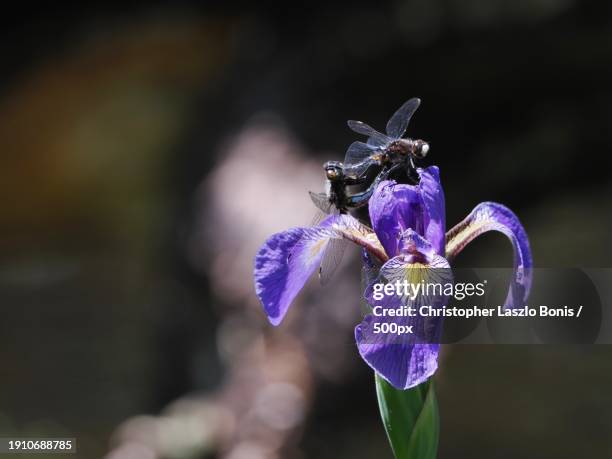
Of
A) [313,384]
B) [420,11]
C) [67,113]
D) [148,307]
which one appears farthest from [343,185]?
[67,113]

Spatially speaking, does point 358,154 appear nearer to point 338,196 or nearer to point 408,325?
point 338,196

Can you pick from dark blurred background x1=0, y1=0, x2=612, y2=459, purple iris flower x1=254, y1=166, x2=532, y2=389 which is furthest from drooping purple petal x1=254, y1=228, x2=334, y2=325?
dark blurred background x1=0, y1=0, x2=612, y2=459

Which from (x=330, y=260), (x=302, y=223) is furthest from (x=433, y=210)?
(x=302, y=223)

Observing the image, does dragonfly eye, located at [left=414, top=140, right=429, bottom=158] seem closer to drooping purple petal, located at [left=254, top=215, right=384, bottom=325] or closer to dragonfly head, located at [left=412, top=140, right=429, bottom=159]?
dragonfly head, located at [left=412, top=140, right=429, bottom=159]

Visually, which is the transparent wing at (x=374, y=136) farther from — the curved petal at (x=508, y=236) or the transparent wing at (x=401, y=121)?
the curved petal at (x=508, y=236)

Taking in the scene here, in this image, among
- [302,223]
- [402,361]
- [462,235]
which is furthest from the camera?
[302,223]

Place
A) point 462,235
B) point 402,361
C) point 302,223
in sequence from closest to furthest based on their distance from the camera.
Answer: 1. point 402,361
2. point 462,235
3. point 302,223
